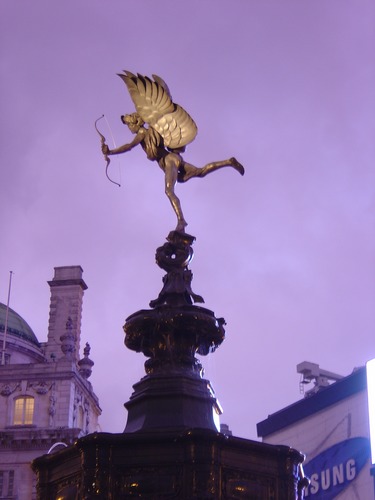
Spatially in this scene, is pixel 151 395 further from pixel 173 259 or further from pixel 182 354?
pixel 173 259

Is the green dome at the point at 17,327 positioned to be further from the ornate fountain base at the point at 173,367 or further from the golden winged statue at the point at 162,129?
the ornate fountain base at the point at 173,367

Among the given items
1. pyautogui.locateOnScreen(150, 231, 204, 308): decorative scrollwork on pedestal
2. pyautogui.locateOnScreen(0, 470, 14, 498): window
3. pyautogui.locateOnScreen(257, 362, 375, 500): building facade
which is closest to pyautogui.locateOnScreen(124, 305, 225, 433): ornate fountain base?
pyautogui.locateOnScreen(150, 231, 204, 308): decorative scrollwork on pedestal

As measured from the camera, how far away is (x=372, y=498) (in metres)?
56.4

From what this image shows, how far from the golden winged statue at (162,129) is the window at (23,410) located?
44903mm

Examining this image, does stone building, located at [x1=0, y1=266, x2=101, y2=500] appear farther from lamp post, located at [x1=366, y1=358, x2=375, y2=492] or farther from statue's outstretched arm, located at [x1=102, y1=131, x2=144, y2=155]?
statue's outstretched arm, located at [x1=102, y1=131, x2=144, y2=155]

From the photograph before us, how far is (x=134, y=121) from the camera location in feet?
44.0

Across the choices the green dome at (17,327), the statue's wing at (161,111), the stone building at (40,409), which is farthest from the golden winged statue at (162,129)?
the green dome at (17,327)

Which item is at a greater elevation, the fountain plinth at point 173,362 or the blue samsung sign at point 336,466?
the blue samsung sign at point 336,466

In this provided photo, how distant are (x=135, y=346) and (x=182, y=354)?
2.19 ft

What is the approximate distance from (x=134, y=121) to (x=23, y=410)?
4550cm

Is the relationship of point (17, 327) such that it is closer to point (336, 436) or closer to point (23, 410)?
point (23, 410)

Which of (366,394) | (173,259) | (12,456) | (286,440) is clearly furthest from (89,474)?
(286,440)

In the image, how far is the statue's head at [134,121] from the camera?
1338cm

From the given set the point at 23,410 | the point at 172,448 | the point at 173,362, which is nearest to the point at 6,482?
the point at 23,410
